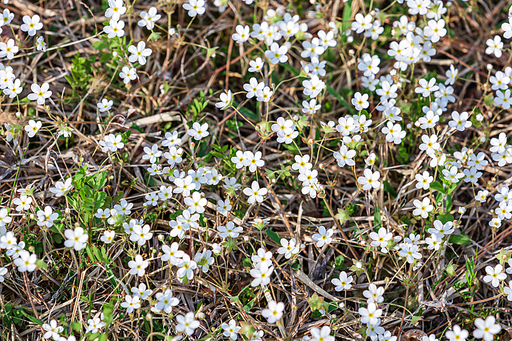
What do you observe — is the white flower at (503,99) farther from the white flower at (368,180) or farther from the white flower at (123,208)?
the white flower at (123,208)

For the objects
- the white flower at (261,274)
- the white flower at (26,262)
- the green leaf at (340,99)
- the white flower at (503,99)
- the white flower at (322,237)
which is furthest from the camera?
the green leaf at (340,99)

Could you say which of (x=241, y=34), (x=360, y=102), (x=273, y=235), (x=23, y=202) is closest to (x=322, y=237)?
(x=273, y=235)

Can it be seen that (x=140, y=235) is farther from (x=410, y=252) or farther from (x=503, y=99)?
(x=503, y=99)

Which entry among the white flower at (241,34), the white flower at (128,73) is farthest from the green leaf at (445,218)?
the white flower at (128,73)

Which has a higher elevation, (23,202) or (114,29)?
(114,29)

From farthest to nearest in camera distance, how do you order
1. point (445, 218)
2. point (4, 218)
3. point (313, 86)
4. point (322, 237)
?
point (313, 86) → point (445, 218) → point (322, 237) → point (4, 218)

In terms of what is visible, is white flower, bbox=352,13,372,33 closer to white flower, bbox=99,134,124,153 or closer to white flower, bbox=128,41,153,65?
white flower, bbox=128,41,153,65

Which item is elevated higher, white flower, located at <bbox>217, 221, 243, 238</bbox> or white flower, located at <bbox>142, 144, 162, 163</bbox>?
white flower, located at <bbox>142, 144, 162, 163</bbox>

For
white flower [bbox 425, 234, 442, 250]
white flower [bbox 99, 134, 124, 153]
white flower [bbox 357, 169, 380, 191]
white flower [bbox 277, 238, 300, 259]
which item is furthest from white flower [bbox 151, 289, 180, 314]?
white flower [bbox 425, 234, 442, 250]

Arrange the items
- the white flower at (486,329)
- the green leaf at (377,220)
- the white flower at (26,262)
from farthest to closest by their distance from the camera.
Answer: the green leaf at (377,220) < the white flower at (26,262) < the white flower at (486,329)
